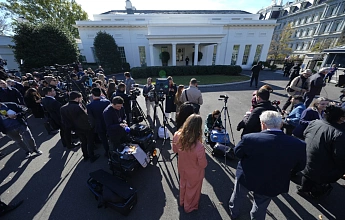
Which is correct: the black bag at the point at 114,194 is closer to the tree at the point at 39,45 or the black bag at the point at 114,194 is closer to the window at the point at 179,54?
the tree at the point at 39,45

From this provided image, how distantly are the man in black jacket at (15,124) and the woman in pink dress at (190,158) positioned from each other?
3.99 metres

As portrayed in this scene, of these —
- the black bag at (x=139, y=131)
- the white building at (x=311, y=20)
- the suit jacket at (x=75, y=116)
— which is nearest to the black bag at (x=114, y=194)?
the black bag at (x=139, y=131)

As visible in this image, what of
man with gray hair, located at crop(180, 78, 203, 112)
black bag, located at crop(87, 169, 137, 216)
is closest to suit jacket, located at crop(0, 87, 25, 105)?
black bag, located at crop(87, 169, 137, 216)

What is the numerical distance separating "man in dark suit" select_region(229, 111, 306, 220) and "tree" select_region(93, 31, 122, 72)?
2047 cm

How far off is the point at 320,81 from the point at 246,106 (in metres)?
2.81

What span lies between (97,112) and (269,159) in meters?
3.38

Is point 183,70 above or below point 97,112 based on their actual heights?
below

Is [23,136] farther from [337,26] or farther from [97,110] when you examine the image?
[337,26]

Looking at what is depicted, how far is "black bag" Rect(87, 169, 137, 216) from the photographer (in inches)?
88.8

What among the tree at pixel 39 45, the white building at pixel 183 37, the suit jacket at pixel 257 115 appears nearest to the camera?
the suit jacket at pixel 257 115

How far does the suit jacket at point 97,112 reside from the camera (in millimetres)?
3158

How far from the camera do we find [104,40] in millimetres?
17781

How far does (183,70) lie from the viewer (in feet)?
52.6

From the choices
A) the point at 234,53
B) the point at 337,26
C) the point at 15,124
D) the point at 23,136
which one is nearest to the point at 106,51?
the point at 23,136
